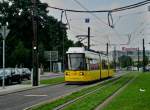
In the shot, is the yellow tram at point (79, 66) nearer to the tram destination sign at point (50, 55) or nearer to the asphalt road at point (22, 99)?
the asphalt road at point (22, 99)

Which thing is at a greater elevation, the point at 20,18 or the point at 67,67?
the point at 20,18

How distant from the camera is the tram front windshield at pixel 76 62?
39.8 m

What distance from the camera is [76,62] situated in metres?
40.1

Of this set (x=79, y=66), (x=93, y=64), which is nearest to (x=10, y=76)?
(x=79, y=66)

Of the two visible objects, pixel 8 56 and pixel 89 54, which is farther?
pixel 8 56

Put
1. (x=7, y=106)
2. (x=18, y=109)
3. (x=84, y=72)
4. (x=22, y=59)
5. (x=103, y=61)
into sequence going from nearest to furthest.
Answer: (x=18, y=109)
(x=7, y=106)
(x=84, y=72)
(x=103, y=61)
(x=22, y=59)

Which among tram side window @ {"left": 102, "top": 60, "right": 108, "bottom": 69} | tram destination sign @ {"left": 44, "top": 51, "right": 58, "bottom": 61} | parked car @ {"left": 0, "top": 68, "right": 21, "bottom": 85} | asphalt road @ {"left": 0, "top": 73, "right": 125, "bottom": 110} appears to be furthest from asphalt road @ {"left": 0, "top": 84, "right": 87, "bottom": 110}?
tram destination sign @ {"left": 44, "top": 51, "right": 58, "bottom": 61}

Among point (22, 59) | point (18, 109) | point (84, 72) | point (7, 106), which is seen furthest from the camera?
point (22, 59)

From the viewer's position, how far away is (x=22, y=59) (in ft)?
302

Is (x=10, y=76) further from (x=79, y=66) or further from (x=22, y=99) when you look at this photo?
(x=22, y=99)

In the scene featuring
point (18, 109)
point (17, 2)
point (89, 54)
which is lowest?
point (18, 109)

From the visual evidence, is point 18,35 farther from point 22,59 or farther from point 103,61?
point 103,61

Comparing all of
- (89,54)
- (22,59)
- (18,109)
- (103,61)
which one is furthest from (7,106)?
(22,59)

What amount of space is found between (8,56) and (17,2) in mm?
14056
